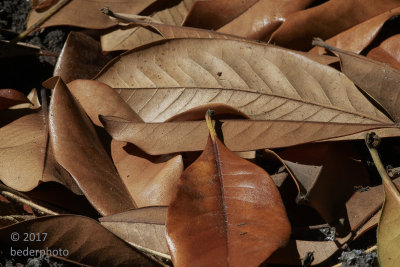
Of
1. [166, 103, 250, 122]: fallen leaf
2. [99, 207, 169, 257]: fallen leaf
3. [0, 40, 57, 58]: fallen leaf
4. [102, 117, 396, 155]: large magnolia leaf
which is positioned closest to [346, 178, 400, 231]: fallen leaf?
[102, 117, 396, 155]: large magnolia leaf

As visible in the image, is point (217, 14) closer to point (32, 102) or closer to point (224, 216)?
point (32, 102)

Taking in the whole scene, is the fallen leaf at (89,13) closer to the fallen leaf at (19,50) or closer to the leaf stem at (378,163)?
the fallen leaf at (19,50)

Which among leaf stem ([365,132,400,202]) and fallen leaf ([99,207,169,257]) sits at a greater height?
leaf stem ([365,132,400,202])

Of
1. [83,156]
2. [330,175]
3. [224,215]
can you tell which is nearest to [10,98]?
[83,156]

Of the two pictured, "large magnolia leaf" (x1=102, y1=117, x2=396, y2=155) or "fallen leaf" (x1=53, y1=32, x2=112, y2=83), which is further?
"fallen leaf" (x1=53, y1=32, x2=112, y2=83)

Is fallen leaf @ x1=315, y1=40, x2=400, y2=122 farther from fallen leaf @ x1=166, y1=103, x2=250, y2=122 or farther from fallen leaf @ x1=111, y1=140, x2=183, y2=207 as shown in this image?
fallen leaf @ x1=111, y1=140, x2=183, y2=207

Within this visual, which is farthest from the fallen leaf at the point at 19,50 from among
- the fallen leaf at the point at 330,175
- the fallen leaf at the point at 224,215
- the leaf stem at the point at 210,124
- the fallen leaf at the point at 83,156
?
the fallen leaf at the point at 330,175

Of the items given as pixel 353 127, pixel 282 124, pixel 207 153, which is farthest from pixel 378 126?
pixel 207 153
